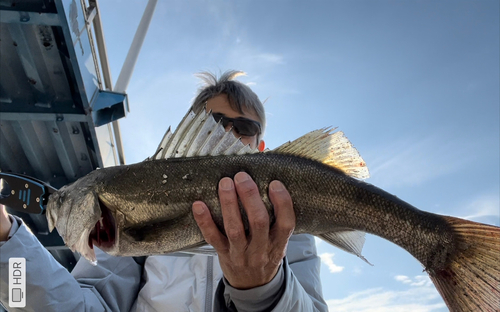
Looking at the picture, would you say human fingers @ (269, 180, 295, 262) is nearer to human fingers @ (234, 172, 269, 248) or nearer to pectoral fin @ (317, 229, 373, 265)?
human fingers @ (234, 172, 269, 248)

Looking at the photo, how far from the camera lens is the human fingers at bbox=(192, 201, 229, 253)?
1.89m

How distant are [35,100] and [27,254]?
7.59 feet

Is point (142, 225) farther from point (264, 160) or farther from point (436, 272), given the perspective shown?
point (436, 272)

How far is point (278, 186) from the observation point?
1879mm

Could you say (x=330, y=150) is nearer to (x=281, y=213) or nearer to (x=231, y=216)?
(x=281, y=213)

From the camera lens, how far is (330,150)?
2.04 m

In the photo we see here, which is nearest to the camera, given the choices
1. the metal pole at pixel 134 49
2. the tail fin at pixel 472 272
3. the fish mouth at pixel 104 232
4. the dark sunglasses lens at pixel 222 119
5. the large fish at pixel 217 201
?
the tail fin at pixel 472 272

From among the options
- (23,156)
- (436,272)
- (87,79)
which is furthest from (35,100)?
(436,272)

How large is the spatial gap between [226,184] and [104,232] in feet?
2.93

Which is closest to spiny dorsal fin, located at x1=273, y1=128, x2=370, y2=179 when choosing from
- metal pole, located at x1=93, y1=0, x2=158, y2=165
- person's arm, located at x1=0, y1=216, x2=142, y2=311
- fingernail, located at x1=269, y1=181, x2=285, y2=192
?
fingernail, located at x1=269, y1=181, x2=285, y2=192

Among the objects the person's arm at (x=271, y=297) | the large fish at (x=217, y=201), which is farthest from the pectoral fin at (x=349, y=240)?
the person's arm at (x=271, y=297)

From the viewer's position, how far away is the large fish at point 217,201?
1834mm

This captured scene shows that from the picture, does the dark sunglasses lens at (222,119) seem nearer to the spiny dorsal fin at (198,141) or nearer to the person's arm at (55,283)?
the spiny dorsal fin at (198,141)

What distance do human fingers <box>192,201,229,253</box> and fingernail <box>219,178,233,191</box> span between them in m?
0.16
